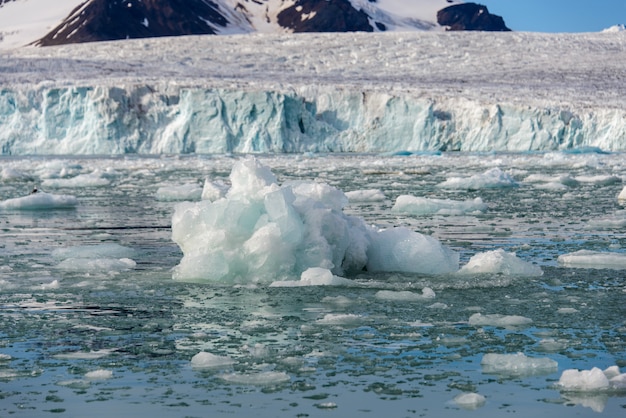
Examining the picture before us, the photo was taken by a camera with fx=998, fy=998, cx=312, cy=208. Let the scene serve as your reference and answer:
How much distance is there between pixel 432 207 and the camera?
10359mm

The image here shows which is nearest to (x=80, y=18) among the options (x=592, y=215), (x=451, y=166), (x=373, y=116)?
(x=373, y=116)

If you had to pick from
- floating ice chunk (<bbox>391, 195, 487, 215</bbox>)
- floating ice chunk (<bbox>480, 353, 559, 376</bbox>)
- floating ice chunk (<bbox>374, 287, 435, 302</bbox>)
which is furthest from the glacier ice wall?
floating ice chunk (<bbox>480, 353, 559, 376</bbox>)

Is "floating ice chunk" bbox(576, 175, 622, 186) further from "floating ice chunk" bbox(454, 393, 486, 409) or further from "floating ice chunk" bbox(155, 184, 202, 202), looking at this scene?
"floating ice chunk" bbox(454, 393, 486, 409)

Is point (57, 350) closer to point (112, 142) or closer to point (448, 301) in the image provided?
point (448, 301)

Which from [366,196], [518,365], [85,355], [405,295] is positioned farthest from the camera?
[366,196]

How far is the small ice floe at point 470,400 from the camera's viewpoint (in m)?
3.18

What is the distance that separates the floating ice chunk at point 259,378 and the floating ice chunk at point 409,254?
2.66m

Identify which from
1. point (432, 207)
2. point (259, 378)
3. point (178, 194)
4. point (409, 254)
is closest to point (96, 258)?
point (409, 254)

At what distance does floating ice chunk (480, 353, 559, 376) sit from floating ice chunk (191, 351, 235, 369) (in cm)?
96

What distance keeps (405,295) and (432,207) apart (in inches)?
207

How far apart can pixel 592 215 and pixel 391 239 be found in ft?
12.9

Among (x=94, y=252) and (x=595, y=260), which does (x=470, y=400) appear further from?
(x=94, y=252)

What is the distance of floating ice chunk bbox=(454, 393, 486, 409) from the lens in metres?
3.19

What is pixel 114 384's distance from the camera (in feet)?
11.5
